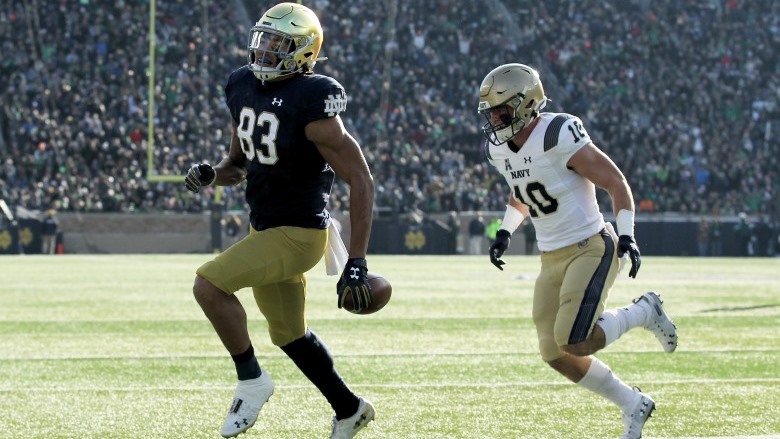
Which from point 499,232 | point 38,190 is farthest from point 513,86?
point 38,190

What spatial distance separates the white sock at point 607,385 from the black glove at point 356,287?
118 cm

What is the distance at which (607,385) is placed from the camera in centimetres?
557

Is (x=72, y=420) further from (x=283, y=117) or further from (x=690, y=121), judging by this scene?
(x=690, y=121)

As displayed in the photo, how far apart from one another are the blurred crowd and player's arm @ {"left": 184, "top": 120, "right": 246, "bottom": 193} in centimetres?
2371

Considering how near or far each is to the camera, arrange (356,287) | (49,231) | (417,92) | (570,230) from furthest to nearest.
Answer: (417,92)
(49,231)
(570,230)
(356,287)

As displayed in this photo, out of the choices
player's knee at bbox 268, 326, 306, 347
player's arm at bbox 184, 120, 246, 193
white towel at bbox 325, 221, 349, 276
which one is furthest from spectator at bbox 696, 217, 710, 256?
A: player's knee at bbox 268, 326, 306, 347

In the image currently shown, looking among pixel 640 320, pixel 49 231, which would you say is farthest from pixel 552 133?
pixel 49 231

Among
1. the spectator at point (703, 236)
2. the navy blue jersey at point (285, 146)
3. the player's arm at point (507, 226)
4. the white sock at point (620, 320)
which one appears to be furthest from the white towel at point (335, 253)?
the spectator at point (703, 236)

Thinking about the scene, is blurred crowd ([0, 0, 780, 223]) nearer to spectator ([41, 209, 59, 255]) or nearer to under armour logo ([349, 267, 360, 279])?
spectator ([41, 209, 59, 255])

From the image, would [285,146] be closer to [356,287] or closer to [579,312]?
[356,287]

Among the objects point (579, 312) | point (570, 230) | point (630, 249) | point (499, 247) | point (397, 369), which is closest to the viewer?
point (630, 249)

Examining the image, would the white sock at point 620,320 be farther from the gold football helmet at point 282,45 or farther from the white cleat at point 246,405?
the gold football helmet at point 282,45

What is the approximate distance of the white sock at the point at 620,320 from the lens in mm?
5539

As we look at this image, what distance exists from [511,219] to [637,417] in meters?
1.18
